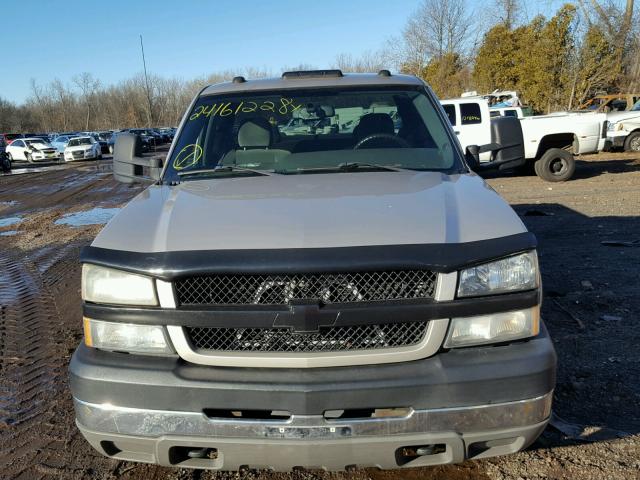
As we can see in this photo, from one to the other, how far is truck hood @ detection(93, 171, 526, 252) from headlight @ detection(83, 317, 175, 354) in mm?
324

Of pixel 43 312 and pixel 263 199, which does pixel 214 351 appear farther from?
pixel 43 312

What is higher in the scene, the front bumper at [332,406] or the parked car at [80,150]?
the front bumper at [332,406]

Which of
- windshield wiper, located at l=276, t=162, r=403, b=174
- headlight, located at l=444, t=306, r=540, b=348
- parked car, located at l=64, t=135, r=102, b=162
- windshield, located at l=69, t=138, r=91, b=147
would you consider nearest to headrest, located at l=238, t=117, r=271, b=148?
windshield wiper, located at l=276, t=162, r=403, b=174

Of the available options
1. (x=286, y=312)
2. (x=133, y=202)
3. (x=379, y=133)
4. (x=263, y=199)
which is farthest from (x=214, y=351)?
(x=379, y=133)

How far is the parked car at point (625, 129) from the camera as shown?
18516 millimetres

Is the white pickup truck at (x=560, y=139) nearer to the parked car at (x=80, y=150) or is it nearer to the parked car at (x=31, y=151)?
the parked car at (x=80, y=150)

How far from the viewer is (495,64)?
3138 cm

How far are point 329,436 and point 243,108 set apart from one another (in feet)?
8.39

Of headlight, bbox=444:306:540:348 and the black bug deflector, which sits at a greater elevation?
the black bug deflector

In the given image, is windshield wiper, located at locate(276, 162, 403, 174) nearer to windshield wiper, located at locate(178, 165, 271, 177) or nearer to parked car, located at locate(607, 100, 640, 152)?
windshield wiper, located at locate(178, 165, 271, 177)

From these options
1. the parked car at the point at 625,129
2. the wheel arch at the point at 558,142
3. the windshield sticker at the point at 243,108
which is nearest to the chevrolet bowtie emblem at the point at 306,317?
the windshield sticker at the point at 243,108

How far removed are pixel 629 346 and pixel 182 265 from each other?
11.5ft

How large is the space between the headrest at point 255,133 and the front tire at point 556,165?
12.0m

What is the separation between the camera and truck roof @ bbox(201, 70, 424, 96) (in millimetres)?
3953
